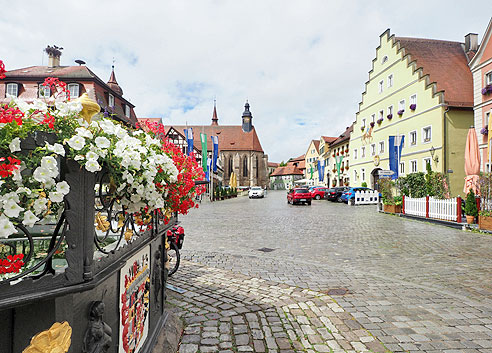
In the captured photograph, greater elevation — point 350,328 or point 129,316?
point 129,316

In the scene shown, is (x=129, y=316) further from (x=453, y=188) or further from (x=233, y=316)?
(x=453, y=188)

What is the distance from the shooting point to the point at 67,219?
5.09ft

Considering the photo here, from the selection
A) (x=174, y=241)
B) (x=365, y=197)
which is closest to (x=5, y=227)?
(x=174, y=241)

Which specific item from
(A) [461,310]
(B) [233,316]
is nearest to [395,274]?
(A) [461,310]

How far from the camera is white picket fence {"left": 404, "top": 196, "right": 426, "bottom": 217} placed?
14570 mm

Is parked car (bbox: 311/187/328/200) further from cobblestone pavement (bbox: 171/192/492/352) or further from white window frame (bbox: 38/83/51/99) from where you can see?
white window frame (bbox: 38/83/51/99)

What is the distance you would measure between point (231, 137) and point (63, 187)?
8068 centimetres

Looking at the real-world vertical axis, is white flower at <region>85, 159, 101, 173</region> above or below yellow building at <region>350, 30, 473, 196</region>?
below

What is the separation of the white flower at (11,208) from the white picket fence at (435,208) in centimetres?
1423

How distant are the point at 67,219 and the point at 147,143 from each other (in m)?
0.89

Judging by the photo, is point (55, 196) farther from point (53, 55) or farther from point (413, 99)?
point (53, 55)

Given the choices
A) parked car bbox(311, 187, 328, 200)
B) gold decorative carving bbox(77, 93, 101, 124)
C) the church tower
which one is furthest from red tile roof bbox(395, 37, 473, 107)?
the church tower

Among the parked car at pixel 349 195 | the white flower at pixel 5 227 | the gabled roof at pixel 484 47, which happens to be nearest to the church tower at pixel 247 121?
the parked car at pixel 349 195

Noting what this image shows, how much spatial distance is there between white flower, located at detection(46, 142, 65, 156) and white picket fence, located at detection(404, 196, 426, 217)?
1594 centimetres
